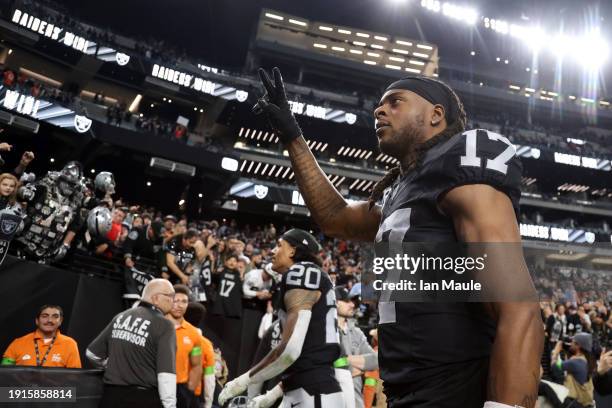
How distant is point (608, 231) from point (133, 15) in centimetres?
4090

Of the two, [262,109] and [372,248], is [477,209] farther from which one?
[262,109]

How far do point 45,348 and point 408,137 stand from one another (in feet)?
18.3

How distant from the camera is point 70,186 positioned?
8.05 metres

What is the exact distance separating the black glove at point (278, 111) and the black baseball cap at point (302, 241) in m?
1.70

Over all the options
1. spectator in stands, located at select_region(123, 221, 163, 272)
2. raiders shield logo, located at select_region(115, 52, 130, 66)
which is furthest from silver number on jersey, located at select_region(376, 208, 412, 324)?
raiders shield logo, located at select_region(115, 52, 130, 66)

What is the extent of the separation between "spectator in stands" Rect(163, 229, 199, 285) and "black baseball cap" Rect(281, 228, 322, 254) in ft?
16.9

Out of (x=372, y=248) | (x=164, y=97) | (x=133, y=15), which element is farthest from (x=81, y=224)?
(x=133, y=15)

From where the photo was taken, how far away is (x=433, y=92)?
1756 mm

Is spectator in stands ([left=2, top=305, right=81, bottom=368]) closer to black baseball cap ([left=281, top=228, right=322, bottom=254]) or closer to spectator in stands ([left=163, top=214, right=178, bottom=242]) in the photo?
black baseball cap ([left=281, top=228, right=322, bottom=254])

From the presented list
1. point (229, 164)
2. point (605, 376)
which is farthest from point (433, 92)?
point (229, 164)

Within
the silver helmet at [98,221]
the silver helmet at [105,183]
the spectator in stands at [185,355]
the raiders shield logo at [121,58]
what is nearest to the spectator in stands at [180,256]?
the silver helmet at [98,221]

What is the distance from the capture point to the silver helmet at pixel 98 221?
8.30 m

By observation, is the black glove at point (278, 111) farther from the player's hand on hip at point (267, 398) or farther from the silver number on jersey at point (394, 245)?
the player's hand on hip at point (267, 398)

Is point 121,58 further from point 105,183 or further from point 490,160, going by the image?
point 490,160
